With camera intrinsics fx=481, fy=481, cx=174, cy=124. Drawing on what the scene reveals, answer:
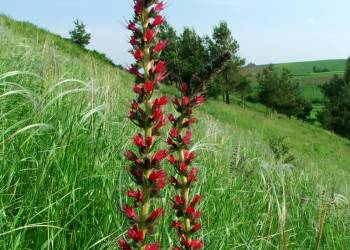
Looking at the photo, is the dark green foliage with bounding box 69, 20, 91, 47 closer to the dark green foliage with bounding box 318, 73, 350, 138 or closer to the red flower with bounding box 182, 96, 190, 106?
the red flower with bounding box 182, 96, 190, 106

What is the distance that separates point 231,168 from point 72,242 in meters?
2.56

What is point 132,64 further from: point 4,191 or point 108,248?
point 4,191

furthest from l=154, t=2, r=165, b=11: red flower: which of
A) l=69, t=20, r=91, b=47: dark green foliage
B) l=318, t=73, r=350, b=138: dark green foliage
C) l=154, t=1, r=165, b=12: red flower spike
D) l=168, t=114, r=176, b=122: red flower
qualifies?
l=318, t=73, r=350, b=138: dark green foliage

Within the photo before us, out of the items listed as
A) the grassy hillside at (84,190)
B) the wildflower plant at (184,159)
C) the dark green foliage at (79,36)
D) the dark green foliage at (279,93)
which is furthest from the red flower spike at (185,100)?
the dark green foliage at (279,93)

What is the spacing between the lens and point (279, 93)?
88625 millimetres

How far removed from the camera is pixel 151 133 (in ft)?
4.21

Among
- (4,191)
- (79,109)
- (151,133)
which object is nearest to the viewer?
(151,133)

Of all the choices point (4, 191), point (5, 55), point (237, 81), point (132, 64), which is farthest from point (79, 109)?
point (237, 81)

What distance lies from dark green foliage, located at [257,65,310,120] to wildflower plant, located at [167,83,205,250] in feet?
291

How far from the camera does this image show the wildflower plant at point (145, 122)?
49.8 inches

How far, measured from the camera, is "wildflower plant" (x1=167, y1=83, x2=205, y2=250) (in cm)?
134

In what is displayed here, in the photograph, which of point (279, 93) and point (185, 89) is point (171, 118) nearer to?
point (185, 89)

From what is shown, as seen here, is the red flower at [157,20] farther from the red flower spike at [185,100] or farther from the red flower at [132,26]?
the red flower spike at [185,100]

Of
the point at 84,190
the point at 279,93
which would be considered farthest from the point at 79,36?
the point at 279,93
